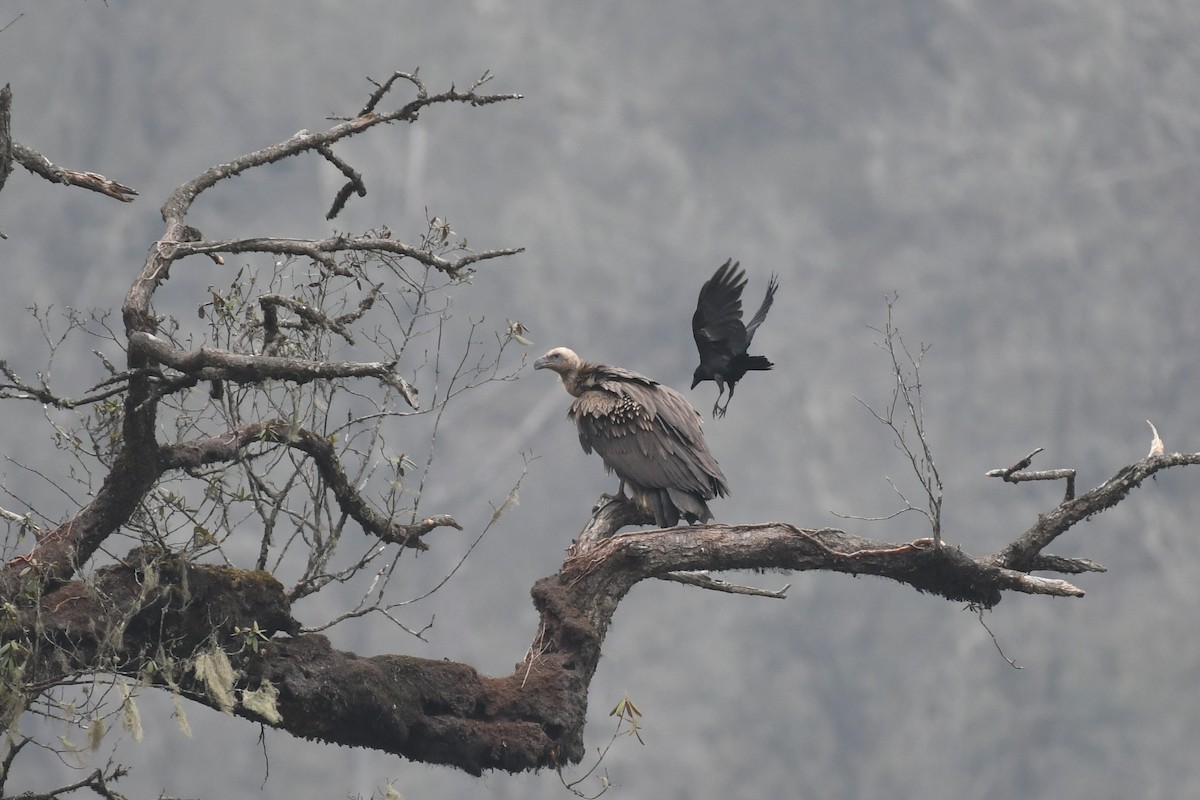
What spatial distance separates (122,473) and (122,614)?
0.64 metres

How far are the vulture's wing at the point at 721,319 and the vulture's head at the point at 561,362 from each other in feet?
3.80

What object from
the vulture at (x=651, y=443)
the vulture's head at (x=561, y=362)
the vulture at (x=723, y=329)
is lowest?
the vulture at (x=651, y=443)

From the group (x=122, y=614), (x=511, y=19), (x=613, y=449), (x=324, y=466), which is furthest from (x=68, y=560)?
(x=511, y=19)

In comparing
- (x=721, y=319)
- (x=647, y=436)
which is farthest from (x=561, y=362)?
(x=647, y=436)

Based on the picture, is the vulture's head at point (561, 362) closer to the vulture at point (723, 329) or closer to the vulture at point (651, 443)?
the vulture at point (651, 443)

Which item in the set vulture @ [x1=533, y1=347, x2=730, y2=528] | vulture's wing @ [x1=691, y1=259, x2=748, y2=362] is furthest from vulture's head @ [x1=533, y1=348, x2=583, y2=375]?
vulture's wing @ [x1=691, y1=259, x2=748, y2=362]

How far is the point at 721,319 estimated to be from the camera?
12.2 meters

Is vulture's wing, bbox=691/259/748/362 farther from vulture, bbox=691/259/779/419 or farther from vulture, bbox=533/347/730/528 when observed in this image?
vulture, bbox=533/347/730/528

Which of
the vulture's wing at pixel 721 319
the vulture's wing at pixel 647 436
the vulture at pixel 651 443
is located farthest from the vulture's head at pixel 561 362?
the vulture's wing at pixel 721 319

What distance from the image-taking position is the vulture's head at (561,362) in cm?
1152

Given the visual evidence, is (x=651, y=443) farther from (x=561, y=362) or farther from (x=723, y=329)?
(x=723, y=329)

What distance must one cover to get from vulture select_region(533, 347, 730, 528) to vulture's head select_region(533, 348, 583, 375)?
2.52 ft

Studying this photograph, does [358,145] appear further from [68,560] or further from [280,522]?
[68,560]

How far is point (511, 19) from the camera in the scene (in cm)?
6109
